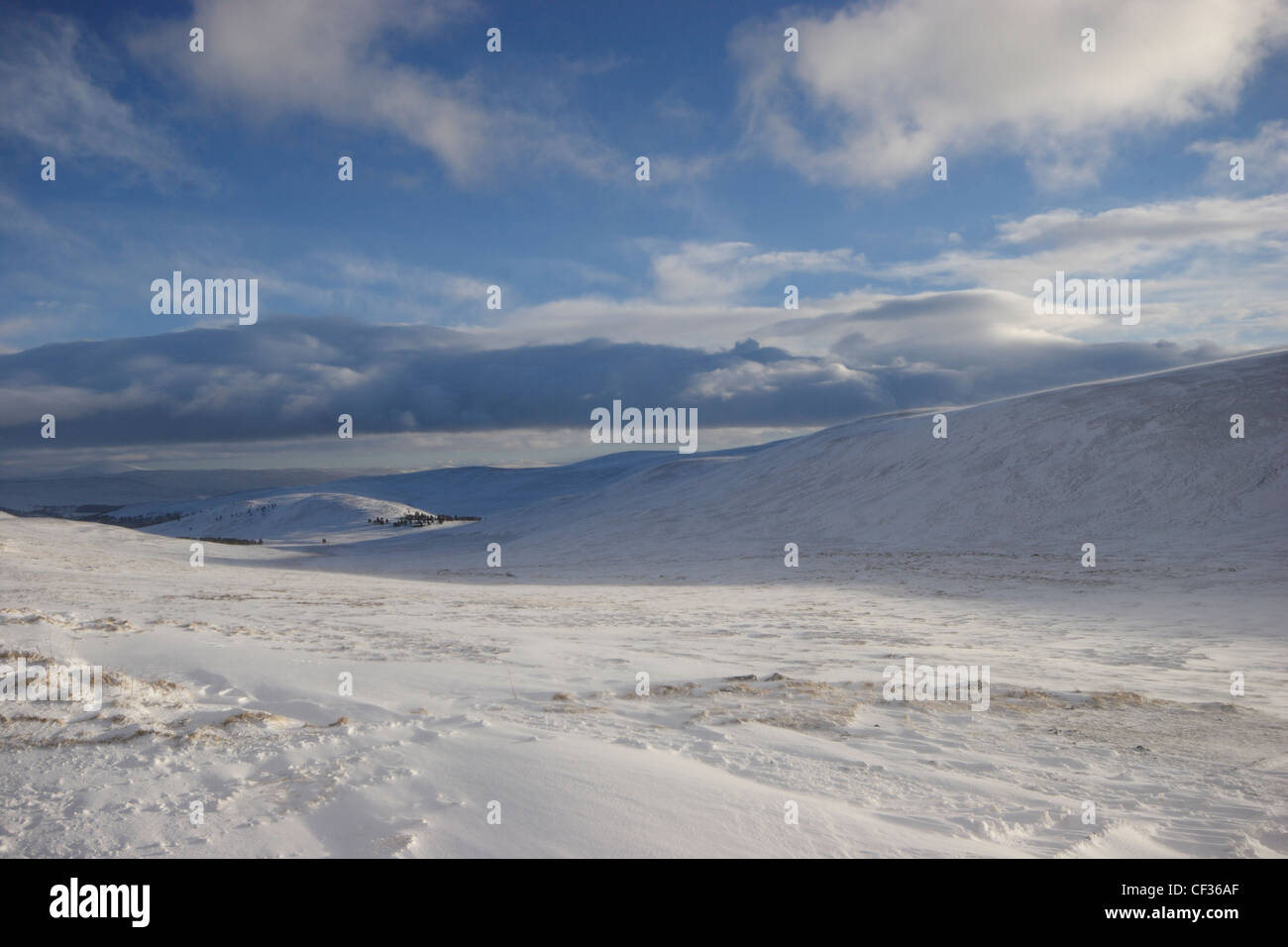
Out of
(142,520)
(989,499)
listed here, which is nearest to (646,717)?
(989,499)

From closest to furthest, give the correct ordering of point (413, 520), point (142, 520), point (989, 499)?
point (989, 499) → point (413, 520) → point (142, 520)

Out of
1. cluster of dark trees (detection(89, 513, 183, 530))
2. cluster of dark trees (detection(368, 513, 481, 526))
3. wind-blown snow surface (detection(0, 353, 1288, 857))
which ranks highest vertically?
cluster of dark trees (detection(89, 513, 183, 530))

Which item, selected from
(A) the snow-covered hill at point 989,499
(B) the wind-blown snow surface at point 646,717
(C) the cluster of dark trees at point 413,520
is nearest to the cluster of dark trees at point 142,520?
(C) the cluster of dark trees at point 413,520

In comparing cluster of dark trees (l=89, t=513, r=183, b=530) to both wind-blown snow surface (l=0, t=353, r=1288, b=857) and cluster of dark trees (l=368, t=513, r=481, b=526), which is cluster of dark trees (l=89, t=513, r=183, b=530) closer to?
cluster of dark trees (l=368, t=513, r=481, b=526)

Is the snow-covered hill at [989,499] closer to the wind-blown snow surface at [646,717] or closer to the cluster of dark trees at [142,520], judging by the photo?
the wind-blown snow surface at [646,717]

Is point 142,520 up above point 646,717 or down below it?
above

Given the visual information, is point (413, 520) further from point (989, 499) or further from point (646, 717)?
point (646, 717)

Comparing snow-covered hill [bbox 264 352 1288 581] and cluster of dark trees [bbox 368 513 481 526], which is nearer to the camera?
snow-covered hill [bbox 264 352 1288 581]

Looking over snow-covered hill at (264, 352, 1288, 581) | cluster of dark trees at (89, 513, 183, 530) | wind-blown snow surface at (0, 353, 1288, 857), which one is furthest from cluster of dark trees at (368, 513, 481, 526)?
wind-blown snow surface at (0, 353, 1288, 857)
